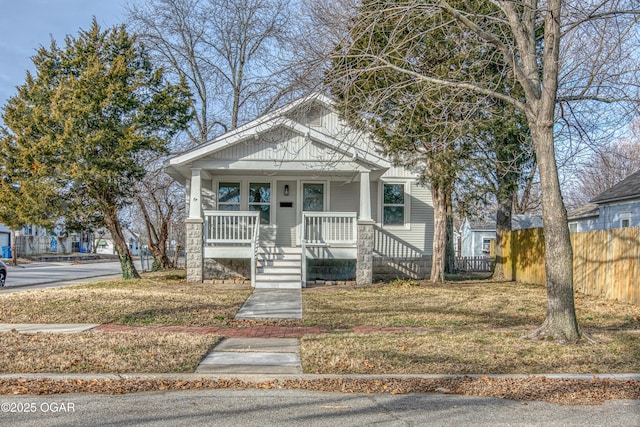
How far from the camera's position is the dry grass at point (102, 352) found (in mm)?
6016

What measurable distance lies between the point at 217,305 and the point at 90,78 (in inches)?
376

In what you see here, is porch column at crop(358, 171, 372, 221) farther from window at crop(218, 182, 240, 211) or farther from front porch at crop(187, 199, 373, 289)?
window at crop(218, 182, 240, 211)

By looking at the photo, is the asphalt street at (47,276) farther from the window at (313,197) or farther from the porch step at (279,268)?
the window at (313,197)

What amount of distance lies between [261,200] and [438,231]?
5.74 metres

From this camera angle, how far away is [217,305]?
36.4 feet

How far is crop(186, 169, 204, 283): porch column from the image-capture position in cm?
1501

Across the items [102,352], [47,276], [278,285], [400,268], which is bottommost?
[47,276]

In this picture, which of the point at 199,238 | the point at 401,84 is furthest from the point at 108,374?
the point at 199,238

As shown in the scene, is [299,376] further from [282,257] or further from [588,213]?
[588,213]

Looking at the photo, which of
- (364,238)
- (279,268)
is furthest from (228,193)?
(364,238)

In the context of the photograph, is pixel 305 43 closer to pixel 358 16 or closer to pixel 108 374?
pixel 358 16

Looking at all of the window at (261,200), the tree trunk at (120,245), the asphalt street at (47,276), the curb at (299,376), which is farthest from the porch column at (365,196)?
the asphalt street at (47,276)

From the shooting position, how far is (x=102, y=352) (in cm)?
665

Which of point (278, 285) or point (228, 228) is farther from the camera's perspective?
point (228, 228)
